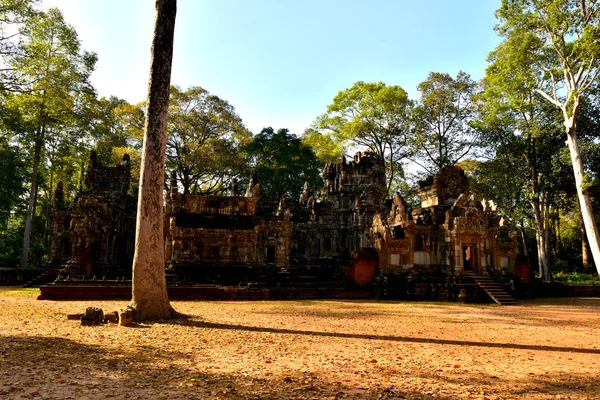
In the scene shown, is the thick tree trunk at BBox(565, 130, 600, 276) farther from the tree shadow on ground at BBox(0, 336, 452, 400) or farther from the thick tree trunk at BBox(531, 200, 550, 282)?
the tree shadow on ground at BBox(0, 336, 452, 400)

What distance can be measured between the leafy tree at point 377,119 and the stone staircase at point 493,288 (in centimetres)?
2131

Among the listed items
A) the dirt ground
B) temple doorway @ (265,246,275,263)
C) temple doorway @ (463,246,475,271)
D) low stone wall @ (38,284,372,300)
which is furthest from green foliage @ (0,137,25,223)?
temple doorway @ (463,246,475,271)

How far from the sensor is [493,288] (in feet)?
66.3

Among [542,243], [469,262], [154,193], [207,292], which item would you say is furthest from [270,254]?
[542,243]

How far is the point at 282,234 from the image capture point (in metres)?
28.8

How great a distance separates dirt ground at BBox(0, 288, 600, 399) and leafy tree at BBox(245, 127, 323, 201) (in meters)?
34.2

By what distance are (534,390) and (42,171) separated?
134 ft

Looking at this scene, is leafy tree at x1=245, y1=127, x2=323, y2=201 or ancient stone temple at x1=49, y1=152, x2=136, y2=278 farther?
leafy tree at x1=245, y1=127, x2=323, y2=201

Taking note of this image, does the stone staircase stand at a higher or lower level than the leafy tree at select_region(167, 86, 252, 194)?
lower

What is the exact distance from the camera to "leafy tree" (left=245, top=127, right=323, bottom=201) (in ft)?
149

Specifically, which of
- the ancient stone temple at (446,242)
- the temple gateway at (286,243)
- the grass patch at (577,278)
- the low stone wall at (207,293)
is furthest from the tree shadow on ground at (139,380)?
the grass patch at (577,278)

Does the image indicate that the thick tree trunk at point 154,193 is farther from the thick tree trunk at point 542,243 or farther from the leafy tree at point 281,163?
the leafy tree at point 281,163

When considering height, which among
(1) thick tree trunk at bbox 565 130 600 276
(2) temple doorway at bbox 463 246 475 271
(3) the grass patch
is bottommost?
(3) the grass patch

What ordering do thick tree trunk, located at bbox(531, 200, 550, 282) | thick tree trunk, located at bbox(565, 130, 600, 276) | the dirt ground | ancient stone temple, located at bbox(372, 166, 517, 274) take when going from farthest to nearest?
1. thick tree trunk, located at bbox(531, 200, 550, 282)
2. ancient stone temple, located at bbox(372, 166, 517, 274)
3. thick tree trunk, located at bbox(565, 130, 600, 276)
4. the dirt ground
